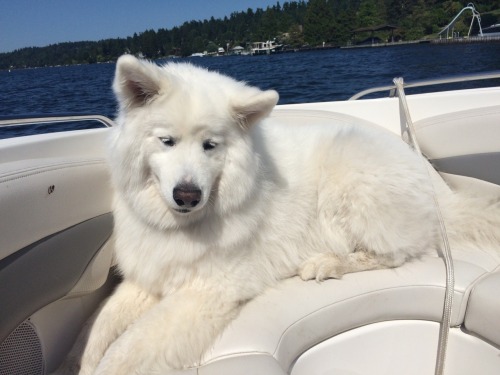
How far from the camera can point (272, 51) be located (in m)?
61.9

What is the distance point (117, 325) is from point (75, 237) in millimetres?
451

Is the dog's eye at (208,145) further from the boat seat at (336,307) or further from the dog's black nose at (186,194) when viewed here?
the boat seat at (336,307)

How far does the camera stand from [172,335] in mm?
1611

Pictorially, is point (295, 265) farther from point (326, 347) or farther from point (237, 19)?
point (237, 19)

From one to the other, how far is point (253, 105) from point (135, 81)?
460 mm

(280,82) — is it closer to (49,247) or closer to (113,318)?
(113,318)

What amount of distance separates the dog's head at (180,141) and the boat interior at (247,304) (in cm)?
26

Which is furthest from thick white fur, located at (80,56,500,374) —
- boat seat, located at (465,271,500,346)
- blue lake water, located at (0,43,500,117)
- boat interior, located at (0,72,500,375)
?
blue lake water, located at (0,43,500,117)

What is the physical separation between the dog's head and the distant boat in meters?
61.8

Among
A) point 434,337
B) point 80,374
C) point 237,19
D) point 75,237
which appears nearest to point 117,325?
point 80,374

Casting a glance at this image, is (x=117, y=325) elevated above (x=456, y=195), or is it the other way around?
(x=456, y=195)

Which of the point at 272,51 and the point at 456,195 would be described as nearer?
the point at 456,195

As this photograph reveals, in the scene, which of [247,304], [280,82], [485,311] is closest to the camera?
[485,311]

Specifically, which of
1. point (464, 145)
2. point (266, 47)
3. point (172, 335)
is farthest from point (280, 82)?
point (266, 47)
